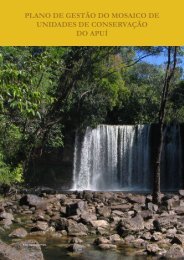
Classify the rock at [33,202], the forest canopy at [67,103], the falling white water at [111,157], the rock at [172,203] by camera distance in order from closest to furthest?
the rock at [172,203]
the rock at [33,202]
the forest canopy at [67,103]
the falling white water at [111,157]

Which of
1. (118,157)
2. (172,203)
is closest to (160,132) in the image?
(172,203)

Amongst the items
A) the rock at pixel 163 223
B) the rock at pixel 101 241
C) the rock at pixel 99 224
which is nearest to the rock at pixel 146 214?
the rock at pixel 163 223

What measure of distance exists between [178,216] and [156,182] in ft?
8.59

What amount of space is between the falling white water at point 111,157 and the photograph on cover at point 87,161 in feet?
0.21

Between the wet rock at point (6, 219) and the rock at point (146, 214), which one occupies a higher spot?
the rock at point (146, 214)

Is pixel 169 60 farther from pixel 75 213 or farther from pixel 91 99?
pixel 91 99

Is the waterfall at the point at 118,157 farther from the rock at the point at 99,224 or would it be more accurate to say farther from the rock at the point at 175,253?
the rock at the point at 175,253

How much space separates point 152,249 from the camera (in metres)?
13.3

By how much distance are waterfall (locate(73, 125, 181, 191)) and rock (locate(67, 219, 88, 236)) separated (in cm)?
1901

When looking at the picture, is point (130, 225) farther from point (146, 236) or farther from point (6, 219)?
point (6, 219)

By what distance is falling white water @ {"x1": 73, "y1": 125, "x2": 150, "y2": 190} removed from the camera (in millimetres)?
35781

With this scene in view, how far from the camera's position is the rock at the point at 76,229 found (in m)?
15.7

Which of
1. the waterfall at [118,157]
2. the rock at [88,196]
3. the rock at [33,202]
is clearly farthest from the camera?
the waterfall at [118,157]
